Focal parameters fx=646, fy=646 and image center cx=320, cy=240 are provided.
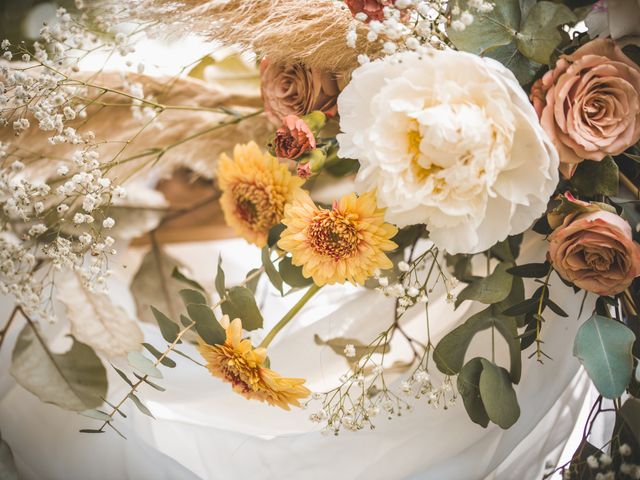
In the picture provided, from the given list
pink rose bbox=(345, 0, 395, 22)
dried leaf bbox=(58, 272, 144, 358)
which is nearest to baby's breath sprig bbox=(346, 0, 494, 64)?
pink rose bbox=(345, 0, 395, 22)

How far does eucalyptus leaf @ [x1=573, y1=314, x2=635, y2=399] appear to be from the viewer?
422 mm

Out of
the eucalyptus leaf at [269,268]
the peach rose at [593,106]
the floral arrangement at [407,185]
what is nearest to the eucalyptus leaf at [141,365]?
the floral arrangement at [407,185]

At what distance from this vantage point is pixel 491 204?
0.40m

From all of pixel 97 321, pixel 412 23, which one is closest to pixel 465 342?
pixel 412 23

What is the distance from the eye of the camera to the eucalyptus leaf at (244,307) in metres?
0.50

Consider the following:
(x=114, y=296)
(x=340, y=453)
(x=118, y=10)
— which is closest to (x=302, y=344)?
(x=340, y=453)

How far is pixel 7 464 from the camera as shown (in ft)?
1.92

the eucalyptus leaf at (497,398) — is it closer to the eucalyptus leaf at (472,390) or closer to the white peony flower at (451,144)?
the eucalyptus leaf at (472,390)

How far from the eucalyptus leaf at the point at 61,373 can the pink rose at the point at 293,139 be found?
Answer: 0.98 ft

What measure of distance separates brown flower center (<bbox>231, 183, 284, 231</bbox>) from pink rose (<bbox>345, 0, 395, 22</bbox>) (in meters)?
0.18

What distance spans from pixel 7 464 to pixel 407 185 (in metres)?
0.46

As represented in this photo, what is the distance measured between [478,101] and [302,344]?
0.36 m

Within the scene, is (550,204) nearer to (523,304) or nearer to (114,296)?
(523,304)

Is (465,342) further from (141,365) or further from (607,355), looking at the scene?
(141,365)
